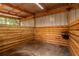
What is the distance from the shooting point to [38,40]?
235 centimetres

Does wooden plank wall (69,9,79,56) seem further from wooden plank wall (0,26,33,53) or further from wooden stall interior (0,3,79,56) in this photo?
wooden plank wall (0,26,33,53)

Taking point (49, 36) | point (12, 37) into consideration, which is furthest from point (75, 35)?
point (12, 37)

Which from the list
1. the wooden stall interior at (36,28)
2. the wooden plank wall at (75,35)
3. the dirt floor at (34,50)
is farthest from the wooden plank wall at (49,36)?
the wooden plank wall at (75,35)

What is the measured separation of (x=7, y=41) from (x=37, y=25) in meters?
0.87

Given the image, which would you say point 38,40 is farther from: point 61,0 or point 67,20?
point 61,0

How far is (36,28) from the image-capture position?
96.4 inches

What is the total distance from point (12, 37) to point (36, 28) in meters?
0.63

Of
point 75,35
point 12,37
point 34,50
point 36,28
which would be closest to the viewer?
point 75,35

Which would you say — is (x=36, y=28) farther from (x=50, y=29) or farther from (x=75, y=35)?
(x=75, y=35)

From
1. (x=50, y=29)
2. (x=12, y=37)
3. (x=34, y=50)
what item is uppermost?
(x=50, y=29)

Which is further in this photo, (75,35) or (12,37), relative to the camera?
(12,37)

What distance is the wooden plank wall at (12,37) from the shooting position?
7.24 feet

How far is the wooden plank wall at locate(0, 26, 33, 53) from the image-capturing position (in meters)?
2.21

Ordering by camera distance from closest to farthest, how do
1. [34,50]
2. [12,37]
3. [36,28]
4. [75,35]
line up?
[75,35], [34,50], [12,37], [36,28]
